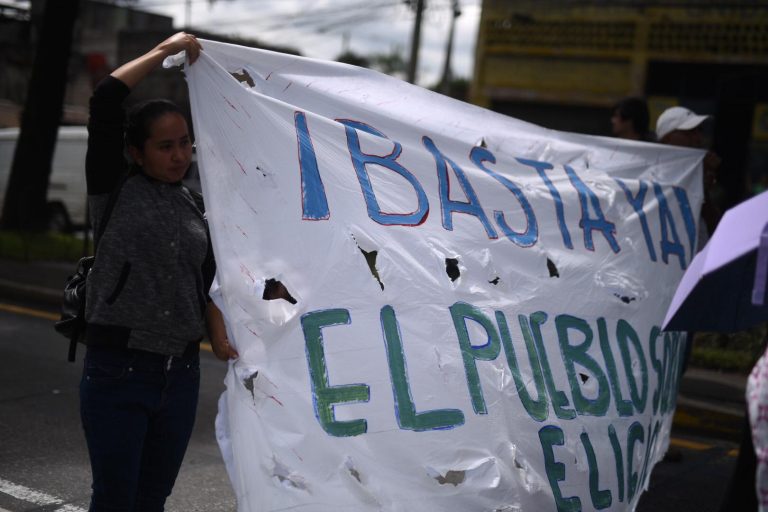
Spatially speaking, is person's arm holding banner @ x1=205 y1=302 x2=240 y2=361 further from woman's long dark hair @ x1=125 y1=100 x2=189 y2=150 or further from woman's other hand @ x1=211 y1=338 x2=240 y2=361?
woman's long dark hair @ x1=125 y1=100 x2=189 y2=150

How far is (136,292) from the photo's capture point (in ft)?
8.70

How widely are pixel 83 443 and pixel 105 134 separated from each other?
2634 millimetres

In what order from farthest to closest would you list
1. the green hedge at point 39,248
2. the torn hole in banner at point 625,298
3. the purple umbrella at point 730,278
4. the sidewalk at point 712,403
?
the green hedge at point 39,248 → the sidewalk at point 712,403 → the torn hole in banner at point 625,298 → the purple umbrella at point 730,278

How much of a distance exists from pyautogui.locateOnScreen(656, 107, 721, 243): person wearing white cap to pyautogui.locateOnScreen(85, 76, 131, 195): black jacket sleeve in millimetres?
3332

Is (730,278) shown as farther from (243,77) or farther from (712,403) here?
(712,403)

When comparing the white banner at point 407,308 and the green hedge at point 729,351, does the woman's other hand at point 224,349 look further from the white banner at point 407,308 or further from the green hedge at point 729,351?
the green hedge at point 729,351

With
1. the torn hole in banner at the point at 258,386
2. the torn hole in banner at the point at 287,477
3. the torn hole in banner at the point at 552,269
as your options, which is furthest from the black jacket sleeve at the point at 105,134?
the torn hole in banner at the point at 552,269

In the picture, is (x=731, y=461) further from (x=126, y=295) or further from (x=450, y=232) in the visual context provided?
(x=126, y=295)

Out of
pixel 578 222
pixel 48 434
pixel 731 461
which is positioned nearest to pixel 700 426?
pixel 731 461

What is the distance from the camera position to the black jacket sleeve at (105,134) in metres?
2.66

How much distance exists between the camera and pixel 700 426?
6.32 meters

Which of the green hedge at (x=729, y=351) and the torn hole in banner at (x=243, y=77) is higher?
the torn hole in banner at (x=243, y=77)

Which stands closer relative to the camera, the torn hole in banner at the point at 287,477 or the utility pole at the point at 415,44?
the torn hole in banner at the point at 287,477

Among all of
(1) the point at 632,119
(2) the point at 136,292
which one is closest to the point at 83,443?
(2) the point at 136,292
